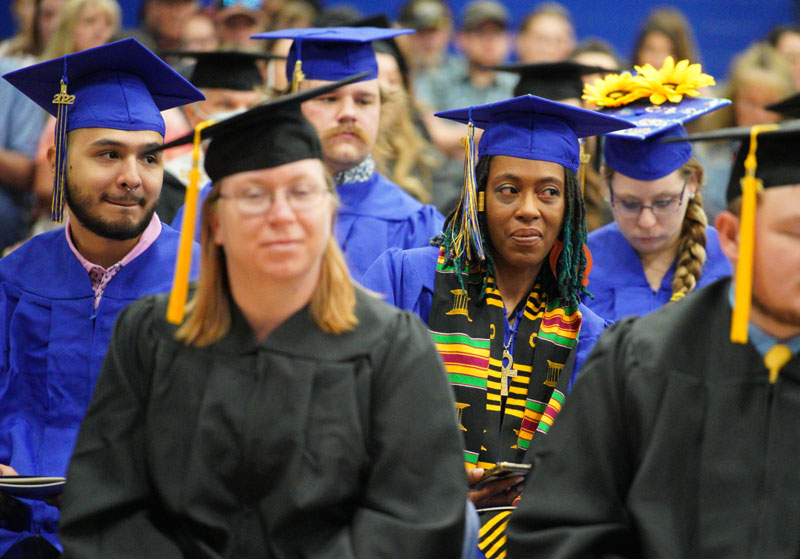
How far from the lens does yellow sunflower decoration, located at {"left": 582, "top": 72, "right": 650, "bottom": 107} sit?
4.31 metres

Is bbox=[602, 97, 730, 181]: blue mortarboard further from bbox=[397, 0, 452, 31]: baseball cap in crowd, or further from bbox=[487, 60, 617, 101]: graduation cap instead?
bbox=[397, 0, 452, 31]: baseball cap in crowd

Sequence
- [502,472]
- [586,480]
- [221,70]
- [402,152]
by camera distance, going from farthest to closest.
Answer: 1. [402,152]
2. [221,70]
3. [502,472]
4. [586,480]

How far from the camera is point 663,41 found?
7047 mm

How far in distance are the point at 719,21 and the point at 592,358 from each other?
326 inches

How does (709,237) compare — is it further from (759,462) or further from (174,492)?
(174,492)

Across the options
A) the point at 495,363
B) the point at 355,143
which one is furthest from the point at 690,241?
the point at 355,143

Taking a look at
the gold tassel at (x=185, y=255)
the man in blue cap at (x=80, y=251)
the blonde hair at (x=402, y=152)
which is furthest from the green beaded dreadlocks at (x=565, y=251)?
the blonde hair at (x=402, y=152)

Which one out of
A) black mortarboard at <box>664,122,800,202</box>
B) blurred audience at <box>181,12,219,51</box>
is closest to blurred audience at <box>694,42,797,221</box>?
blurred audience at <box>181,12,219,51</box>

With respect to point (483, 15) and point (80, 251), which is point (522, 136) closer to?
point (80, 251)

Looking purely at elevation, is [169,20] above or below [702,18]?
below

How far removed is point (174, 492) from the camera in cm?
240

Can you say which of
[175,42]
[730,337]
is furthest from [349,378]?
[175,42]

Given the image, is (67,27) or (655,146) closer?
(655,146)

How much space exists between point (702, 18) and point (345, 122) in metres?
6.30
